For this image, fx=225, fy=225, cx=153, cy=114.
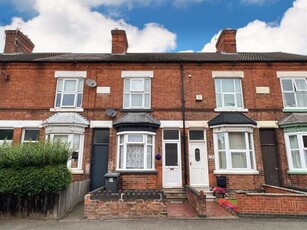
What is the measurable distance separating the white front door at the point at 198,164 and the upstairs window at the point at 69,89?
6611 millimetres

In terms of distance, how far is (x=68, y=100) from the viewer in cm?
1262

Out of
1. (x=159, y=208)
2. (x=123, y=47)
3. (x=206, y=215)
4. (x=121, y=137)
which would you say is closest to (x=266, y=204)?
(x=206, y=215)

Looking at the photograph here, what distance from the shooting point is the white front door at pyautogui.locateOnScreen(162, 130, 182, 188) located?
450 inches

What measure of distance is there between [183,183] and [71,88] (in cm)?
807

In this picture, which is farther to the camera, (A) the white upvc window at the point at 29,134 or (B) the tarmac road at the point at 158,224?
(A) the white upvc window at the point at 29,134

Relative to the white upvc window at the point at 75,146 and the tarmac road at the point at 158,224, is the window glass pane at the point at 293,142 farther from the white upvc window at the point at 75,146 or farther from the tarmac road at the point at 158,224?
the white upvc window at the point at 75,146

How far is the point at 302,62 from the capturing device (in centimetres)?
1273

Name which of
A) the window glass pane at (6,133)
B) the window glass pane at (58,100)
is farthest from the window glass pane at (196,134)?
the window glass pane at (6,133)

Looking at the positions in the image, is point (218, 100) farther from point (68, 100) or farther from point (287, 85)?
point (68, 100)

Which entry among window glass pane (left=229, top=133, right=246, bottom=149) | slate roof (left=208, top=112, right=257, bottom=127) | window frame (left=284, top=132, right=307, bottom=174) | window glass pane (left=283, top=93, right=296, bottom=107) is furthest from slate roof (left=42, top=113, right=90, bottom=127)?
window glass pane (left=283, top=93, right=296, bottom=107)

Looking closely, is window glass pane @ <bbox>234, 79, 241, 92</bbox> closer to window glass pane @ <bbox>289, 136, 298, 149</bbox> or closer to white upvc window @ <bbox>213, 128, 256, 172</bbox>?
white upvc window @ <bbox>213, 128, 256, 172</bbox>

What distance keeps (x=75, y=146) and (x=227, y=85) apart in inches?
354

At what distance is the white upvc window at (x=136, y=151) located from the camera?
11203 millimetres

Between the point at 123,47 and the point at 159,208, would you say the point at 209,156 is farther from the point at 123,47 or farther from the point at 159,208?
the point at 123,47
